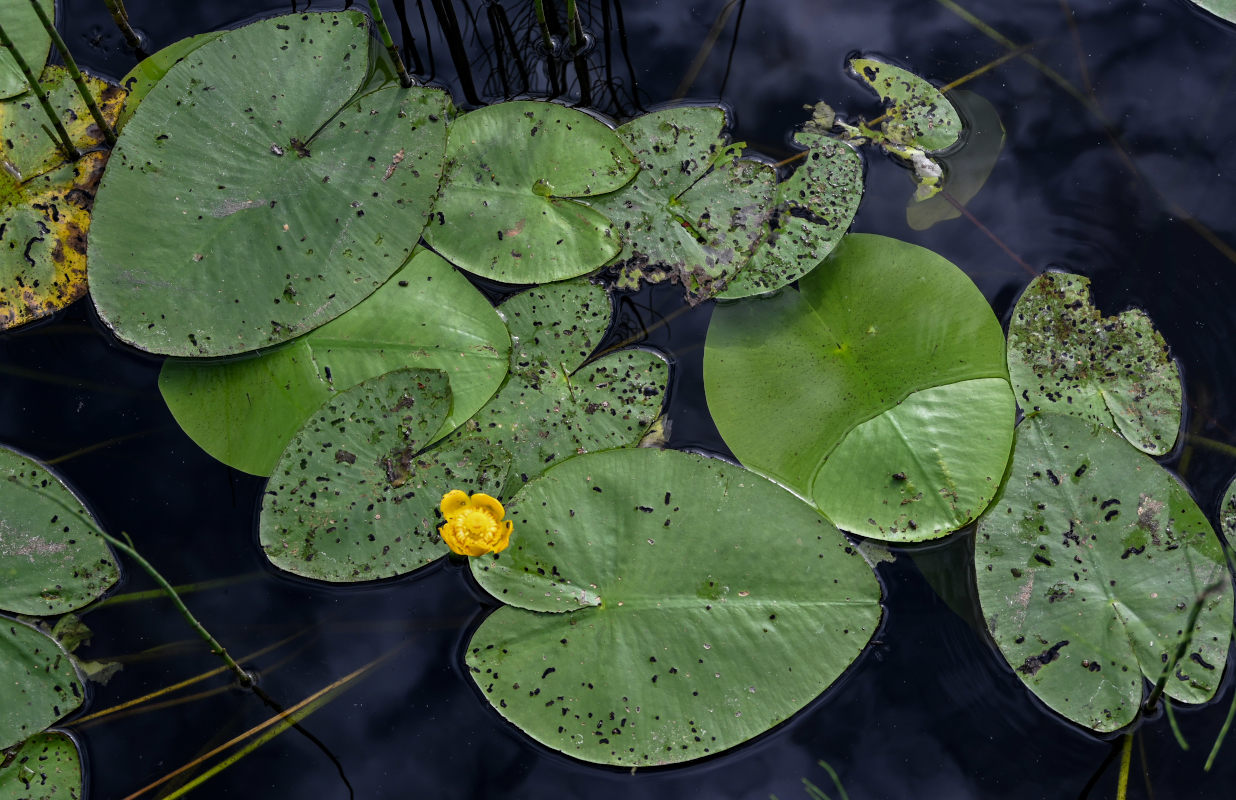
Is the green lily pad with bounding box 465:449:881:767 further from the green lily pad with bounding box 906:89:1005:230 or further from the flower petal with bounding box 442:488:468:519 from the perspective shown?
the green lily pad with bounding box 906:89:1005:230

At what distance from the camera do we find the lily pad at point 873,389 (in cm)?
263

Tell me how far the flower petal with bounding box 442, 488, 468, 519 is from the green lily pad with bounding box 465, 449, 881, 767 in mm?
181

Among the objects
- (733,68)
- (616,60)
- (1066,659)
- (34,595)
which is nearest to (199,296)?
(34,595)

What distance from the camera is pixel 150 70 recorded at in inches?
127

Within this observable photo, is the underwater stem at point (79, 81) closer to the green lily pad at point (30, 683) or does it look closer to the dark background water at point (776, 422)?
the dark background water at point (776, 422)

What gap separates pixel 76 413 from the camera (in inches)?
114

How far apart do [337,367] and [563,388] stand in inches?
30.9

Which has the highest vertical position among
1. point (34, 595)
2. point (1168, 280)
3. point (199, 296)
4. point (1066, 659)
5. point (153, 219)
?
point (153, 219)

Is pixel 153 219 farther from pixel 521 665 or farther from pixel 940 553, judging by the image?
pixel 940 553

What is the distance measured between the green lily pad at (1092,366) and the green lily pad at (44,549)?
3154mm

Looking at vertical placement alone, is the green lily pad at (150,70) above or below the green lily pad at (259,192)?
above

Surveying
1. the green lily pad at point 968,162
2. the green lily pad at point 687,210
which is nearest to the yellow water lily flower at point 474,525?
the green lily pad at point 687,210

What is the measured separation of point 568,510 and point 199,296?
1.48 m

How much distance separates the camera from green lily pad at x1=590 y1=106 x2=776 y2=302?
9.52ft
